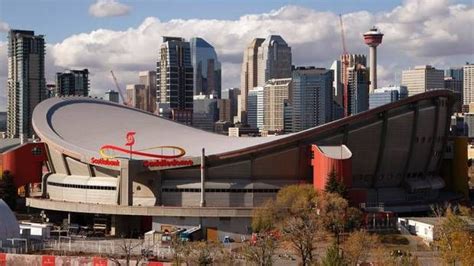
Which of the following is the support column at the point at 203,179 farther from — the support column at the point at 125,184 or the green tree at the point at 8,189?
the green tree at the point at 8,189

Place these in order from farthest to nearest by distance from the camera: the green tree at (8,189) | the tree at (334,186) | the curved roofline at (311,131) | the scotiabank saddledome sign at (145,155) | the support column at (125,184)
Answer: the green tree at (8,189), the curved roofline at (311,131), the scotiabank saddledome sign at (145,155), the support column at (125,184), the tree at (334,186)

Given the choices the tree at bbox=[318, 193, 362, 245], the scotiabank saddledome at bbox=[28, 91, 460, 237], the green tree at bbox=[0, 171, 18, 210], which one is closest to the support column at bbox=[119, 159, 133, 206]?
the scotiabank saddledome at bbox=[28, 91, 460, 237]

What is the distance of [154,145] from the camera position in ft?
279

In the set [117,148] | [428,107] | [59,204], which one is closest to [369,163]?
[428,107]

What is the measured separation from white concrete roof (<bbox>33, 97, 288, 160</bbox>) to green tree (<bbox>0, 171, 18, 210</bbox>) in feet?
18.7

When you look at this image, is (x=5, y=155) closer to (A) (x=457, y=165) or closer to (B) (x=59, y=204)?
(B) (x=59, y=204)

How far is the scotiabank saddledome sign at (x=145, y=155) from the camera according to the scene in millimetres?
78000

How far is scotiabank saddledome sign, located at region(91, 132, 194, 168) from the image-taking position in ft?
256

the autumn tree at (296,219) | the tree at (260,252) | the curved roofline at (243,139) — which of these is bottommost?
Answer: the tree at (260,252)

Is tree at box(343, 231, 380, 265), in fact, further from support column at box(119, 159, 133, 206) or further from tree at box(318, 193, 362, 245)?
support column at box(119, 159, 133, 206)

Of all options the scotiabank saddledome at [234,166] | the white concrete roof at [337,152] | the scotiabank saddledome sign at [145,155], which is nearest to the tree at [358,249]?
the white concrete roof at [337,152]

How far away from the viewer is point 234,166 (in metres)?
79.2

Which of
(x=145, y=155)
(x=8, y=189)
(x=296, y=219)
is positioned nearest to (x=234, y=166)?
(x=145, y=155)

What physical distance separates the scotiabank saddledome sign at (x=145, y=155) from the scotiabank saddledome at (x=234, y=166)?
0.31ft
